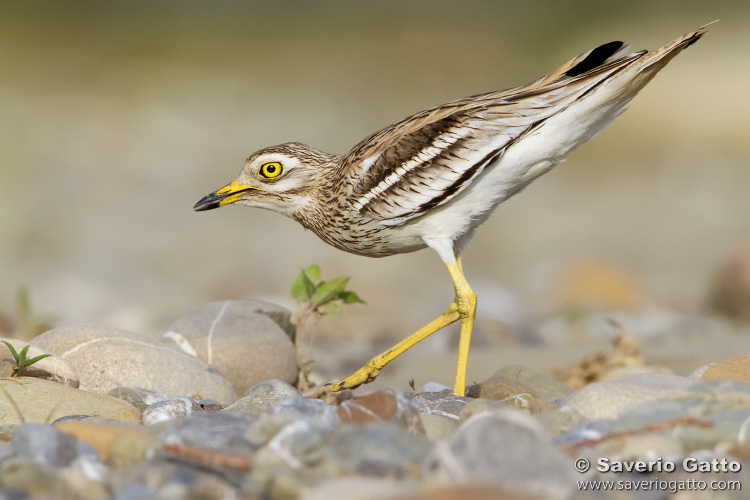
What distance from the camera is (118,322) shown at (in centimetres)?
1208

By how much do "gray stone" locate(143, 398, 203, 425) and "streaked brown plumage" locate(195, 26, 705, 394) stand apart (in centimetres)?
117

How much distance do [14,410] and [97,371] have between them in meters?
1.03

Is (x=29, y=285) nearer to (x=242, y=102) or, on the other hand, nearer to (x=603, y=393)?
(x=242, y=102)

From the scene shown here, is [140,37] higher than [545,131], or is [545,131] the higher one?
[140,37]

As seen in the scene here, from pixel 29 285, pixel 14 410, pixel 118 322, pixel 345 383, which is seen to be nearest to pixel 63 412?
pixel 14 410

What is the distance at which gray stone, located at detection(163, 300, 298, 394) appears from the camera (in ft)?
22.5

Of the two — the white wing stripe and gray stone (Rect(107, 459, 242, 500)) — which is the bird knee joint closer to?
the white wing stripe

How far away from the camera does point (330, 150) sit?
752 inches

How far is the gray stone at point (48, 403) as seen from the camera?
199 inches

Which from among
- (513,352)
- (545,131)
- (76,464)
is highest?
(545,131)

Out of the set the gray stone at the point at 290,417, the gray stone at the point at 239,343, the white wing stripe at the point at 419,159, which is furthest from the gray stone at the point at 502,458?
the gray stone at the point at 239,343

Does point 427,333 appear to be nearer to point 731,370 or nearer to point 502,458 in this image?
point 731,370

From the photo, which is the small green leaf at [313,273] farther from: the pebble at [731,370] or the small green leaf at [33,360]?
the pebble at [731,370]

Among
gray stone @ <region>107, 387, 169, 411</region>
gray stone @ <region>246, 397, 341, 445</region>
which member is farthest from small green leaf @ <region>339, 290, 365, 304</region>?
gray stone @ <region>246, 397, 341, 445</region>
